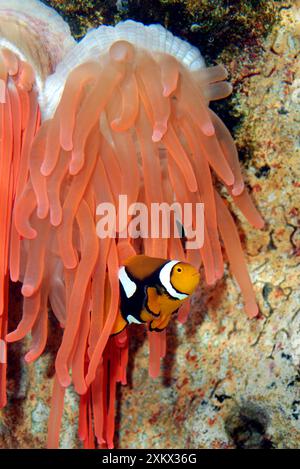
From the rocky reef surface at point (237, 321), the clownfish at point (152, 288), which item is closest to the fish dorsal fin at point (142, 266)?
the clownfish at point (152, 288)

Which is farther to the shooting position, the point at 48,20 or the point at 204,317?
the point at 204,317

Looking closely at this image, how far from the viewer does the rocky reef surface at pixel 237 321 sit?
196 cm

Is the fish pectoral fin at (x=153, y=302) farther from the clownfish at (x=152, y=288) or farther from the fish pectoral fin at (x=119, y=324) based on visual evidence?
the fish pectoral fin at (x=119, y=324)

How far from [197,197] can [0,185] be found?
2.17ft

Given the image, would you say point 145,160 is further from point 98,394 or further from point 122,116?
point 98,394

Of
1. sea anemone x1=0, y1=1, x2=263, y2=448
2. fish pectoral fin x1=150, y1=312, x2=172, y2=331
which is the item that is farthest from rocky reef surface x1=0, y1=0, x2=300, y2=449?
fish pectoral fin x1=150, y1=312, x2=172, y2=331

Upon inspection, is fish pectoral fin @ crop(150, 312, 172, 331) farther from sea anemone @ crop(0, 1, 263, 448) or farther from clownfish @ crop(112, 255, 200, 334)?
sea anemone @ crop(0, 1, 263, 448)

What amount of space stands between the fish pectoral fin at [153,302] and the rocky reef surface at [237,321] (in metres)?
0.57

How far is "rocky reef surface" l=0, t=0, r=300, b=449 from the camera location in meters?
1.96

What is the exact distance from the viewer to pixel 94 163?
5.52 feet

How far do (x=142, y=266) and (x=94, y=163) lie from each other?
1.22 ft

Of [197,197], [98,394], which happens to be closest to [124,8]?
[197,197]

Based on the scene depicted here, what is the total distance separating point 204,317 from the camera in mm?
2170

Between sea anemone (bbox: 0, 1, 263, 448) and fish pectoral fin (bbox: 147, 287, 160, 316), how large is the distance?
0.13 meters
